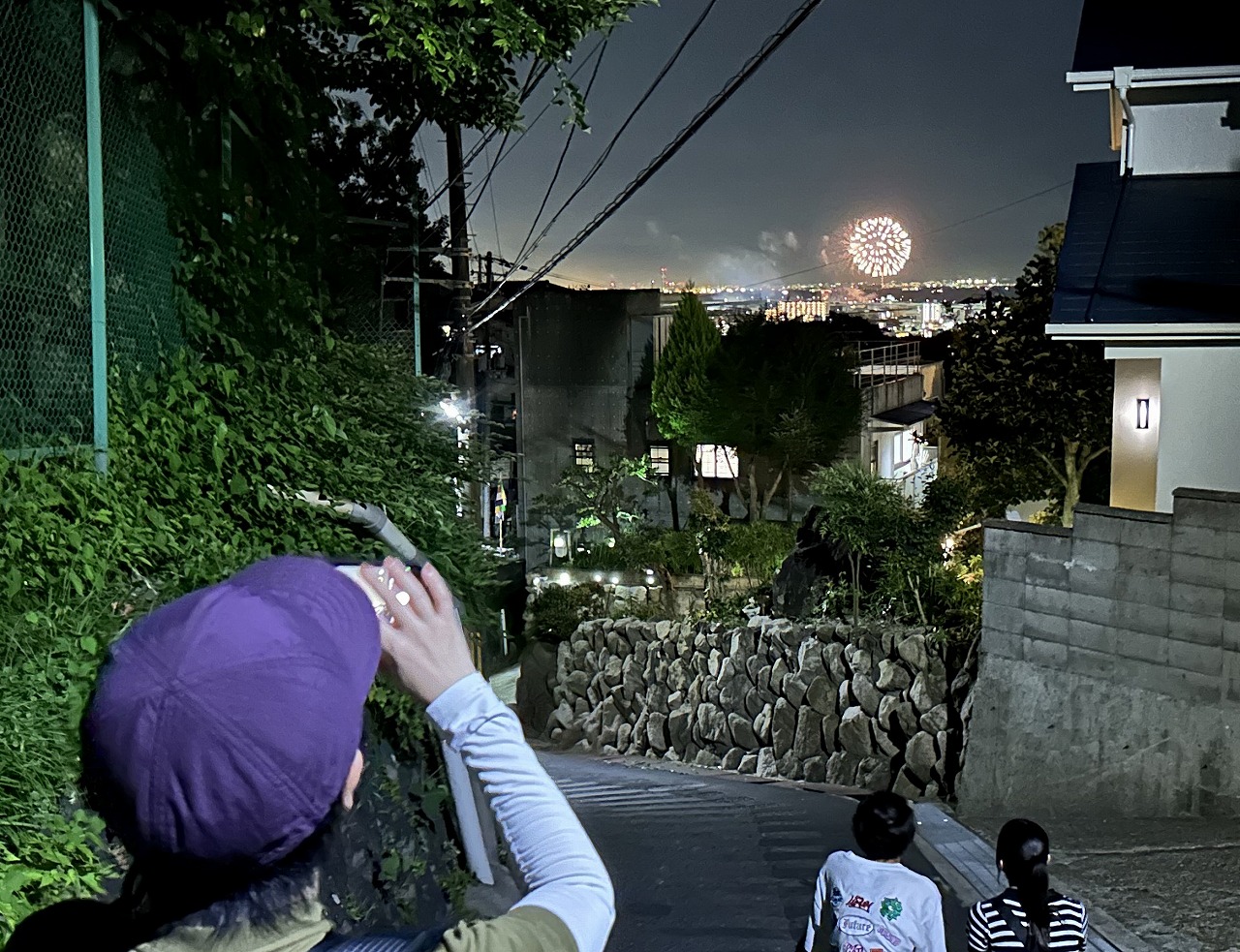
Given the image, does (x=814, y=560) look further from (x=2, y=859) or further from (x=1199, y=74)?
(x=2, y=859)

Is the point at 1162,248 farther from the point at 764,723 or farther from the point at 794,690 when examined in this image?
the point at 764,723

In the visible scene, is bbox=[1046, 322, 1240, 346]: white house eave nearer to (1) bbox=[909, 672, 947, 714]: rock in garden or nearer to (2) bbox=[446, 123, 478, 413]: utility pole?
(1) bbox=[909, 672, 947, 714]: rock in garden

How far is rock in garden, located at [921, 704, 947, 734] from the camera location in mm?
10258

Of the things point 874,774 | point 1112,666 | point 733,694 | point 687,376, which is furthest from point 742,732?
point 687,376

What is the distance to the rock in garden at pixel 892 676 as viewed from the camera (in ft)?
35.2

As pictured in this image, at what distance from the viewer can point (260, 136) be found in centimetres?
579

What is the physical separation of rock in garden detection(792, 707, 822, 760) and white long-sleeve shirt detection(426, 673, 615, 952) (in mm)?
10565

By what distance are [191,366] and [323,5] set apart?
68.5 inches

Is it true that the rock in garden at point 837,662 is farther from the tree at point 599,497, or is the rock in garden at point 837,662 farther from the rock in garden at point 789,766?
the tree at point 599,497

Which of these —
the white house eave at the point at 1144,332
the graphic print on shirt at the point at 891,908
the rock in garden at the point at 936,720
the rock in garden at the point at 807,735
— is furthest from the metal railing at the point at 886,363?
the graphic print on shirt at the point at 891,908

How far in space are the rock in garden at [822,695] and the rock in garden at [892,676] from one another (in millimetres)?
692

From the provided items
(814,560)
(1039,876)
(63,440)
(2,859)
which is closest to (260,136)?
(63,440)

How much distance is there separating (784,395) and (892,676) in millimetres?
17619

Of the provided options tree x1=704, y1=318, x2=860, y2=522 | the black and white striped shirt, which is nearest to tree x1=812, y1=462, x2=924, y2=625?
the black and white striped shirt
